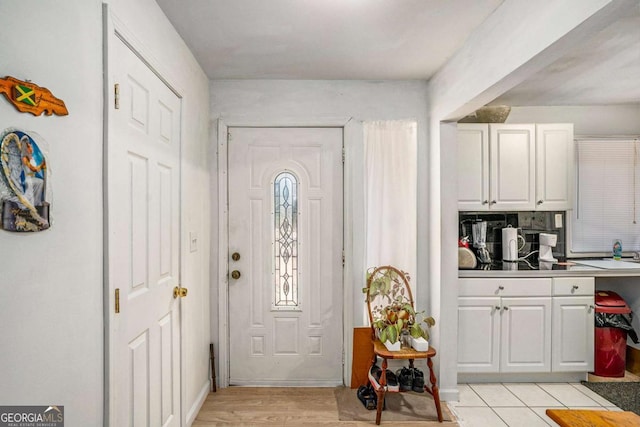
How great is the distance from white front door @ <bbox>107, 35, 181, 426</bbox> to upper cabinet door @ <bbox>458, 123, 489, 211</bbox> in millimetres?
2300

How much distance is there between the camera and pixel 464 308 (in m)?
3.26

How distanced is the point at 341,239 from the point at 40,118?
96.1 inches

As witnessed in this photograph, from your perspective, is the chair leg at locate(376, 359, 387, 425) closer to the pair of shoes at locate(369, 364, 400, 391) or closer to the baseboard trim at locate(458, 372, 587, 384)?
the pair of shoes at locate(369, 364, 400, 391)

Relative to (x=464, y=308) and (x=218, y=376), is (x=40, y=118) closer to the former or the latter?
(x=218, y=376)

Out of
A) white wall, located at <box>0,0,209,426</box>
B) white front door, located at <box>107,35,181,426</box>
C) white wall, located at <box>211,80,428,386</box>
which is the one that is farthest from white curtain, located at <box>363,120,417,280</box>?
white wall, located at <box>0,0,209,426</box>

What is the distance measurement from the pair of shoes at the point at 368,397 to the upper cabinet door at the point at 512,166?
5.97ft

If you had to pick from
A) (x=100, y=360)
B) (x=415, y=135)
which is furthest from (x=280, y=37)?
(x=100, y=360)

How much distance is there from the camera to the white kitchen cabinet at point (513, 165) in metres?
3.47

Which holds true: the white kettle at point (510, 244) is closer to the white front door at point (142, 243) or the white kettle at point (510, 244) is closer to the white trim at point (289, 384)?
the white trim at point (289, 384)

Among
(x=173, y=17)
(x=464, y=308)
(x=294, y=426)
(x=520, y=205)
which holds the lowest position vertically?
(x=294, y=426)

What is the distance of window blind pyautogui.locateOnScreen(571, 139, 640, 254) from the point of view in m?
3.87

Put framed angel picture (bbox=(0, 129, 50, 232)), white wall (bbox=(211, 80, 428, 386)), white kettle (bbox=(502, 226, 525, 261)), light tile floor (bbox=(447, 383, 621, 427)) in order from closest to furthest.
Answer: framed angel picture (bbox=(0, 129, 50, 232)) → light tile floor (bbox=(447, 383, 621, 427)) → white wall (bbox=(211, 80, 428, 386)) → white kettle (bbox=(502, 226, 525, 261))

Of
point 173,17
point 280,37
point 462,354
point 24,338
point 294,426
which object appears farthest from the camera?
point 462,354

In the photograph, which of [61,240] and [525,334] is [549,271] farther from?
[61,240]
